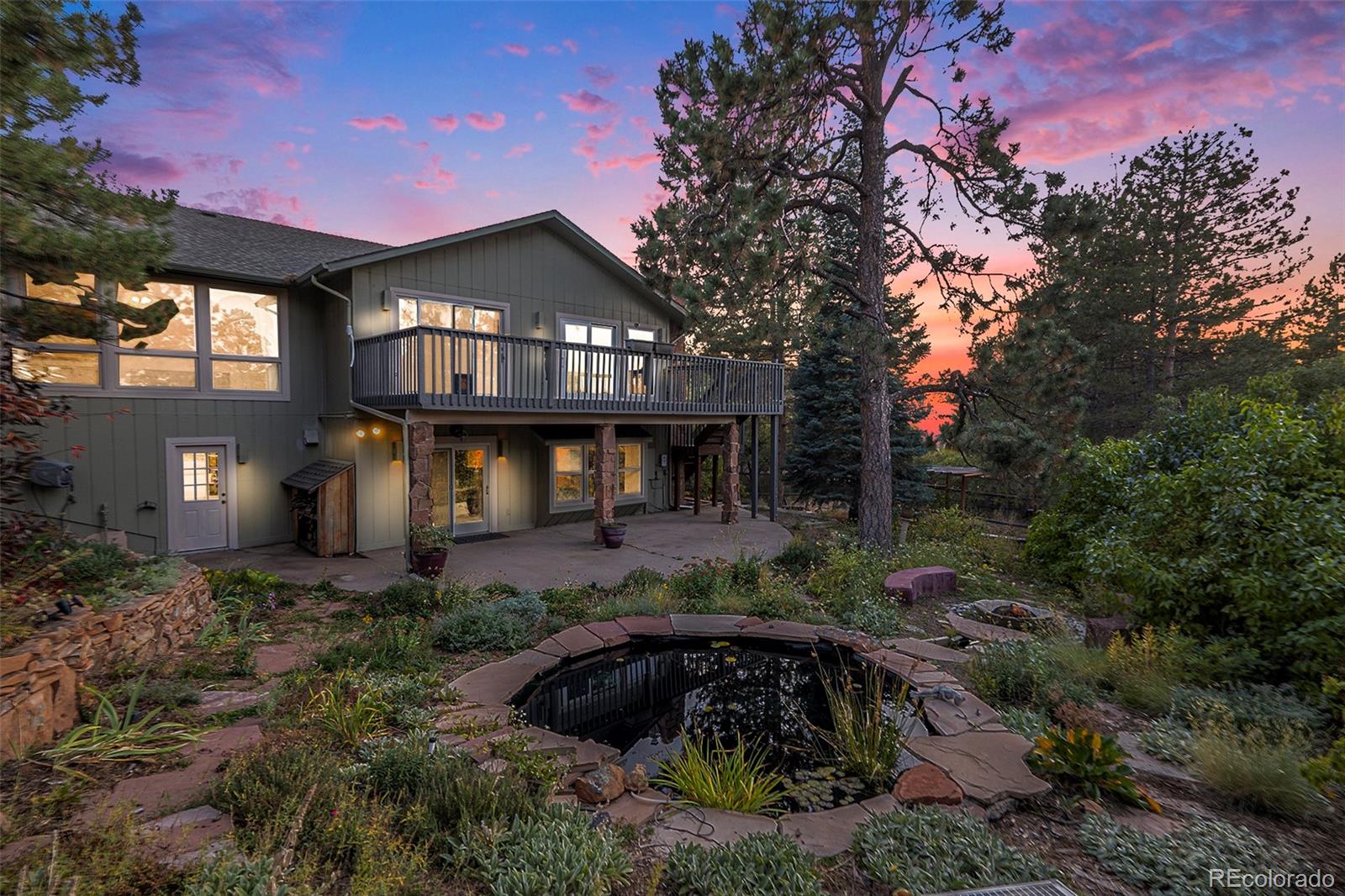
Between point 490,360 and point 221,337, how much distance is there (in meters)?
4.69

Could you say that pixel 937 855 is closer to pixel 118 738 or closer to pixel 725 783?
pixel 725 783

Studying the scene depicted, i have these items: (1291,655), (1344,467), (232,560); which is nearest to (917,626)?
(1291,655)

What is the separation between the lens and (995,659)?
496 centimetres

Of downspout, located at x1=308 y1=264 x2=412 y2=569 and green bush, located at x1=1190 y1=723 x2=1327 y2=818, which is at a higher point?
downspout, located at x1=308 y1=264 x2=412 y2=569

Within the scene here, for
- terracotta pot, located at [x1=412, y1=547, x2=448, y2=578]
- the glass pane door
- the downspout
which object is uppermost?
the downspout

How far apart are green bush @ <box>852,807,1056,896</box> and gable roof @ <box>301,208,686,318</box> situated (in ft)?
34.4

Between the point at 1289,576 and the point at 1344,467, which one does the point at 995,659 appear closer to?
the point at 1289,576

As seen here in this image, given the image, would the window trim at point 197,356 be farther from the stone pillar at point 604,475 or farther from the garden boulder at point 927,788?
the garden boulder at point 927,788

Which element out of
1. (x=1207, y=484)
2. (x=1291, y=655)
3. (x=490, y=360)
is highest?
(x=490, y=360)

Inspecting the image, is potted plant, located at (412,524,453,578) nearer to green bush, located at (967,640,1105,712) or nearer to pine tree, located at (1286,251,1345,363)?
green bush, located at (967,640,1105,712)

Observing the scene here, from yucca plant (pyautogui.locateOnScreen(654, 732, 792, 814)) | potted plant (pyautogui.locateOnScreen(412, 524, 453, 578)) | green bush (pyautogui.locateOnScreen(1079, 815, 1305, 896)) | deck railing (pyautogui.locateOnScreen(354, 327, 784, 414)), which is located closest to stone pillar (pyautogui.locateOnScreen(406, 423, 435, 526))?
potted plant (pyautogui.locateOnScreen(412, 524, 453, 578))

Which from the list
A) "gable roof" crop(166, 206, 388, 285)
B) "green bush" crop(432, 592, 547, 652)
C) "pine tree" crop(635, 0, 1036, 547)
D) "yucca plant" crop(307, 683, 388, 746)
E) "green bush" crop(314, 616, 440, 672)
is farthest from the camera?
"gable roof" crop(166, 206, 388, 285)

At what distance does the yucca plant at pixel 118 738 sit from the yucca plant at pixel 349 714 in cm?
69

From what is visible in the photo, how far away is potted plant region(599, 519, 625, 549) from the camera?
10453 millimetres
